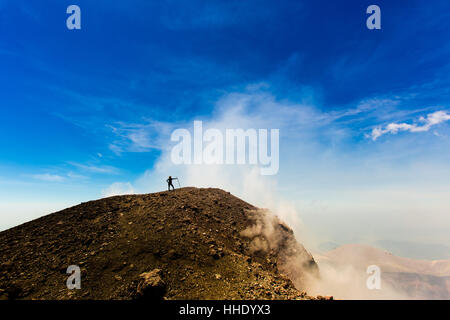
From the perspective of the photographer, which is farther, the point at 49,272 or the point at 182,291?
the point at 49,272

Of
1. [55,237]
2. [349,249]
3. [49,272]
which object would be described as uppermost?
[55,237]

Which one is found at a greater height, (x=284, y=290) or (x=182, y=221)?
(x=182, y=221)

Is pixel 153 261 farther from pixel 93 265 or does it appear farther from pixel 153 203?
pixel 153 203

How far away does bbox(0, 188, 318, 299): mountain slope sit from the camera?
481 inches

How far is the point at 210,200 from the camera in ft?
91.9

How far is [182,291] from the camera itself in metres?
12.1

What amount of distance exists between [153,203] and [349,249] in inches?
8440

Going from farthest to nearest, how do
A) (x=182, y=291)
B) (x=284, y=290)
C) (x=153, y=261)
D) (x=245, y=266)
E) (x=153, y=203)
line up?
(x=153, y=203)
(x=245, y=266)
(x=153, y=261)
(x=284, y=290)
(x=182, y=291)

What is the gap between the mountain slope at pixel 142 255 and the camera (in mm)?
12211

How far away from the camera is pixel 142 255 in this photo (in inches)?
578
